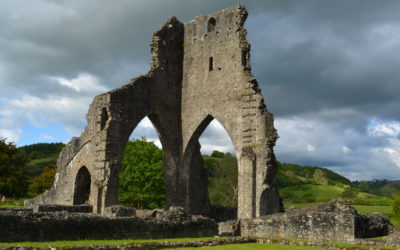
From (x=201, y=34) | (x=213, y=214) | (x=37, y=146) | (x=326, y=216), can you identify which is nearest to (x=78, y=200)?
(x=213, y=214)

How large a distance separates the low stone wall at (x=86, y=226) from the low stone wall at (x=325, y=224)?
91.6 inches

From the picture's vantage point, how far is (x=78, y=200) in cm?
2102

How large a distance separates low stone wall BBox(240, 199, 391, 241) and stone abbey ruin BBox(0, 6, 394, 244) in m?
0.03

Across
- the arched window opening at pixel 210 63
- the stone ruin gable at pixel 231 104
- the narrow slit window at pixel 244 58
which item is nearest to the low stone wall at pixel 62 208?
the stone ruin gable at pixel 231 104

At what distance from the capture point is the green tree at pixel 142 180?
35.3m

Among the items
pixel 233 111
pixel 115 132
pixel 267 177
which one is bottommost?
pixel 267 177

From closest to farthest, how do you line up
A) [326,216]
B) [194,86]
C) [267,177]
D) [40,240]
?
[40,240]
[326,216]
[267,177]
[194,86]

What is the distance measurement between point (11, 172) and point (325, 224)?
103 feet

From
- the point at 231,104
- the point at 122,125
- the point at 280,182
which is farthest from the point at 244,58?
the point at 280,182

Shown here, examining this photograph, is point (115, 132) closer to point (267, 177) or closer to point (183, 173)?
point (183, 173)

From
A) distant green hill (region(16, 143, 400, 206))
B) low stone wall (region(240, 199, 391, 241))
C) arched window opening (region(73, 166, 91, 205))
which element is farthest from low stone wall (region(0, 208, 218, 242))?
distant green hill (region(16, 143, 400, 206))

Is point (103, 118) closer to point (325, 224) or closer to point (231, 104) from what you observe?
point (231, 104)

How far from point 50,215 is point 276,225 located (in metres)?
7.14

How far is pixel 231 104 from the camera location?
21.3 m
